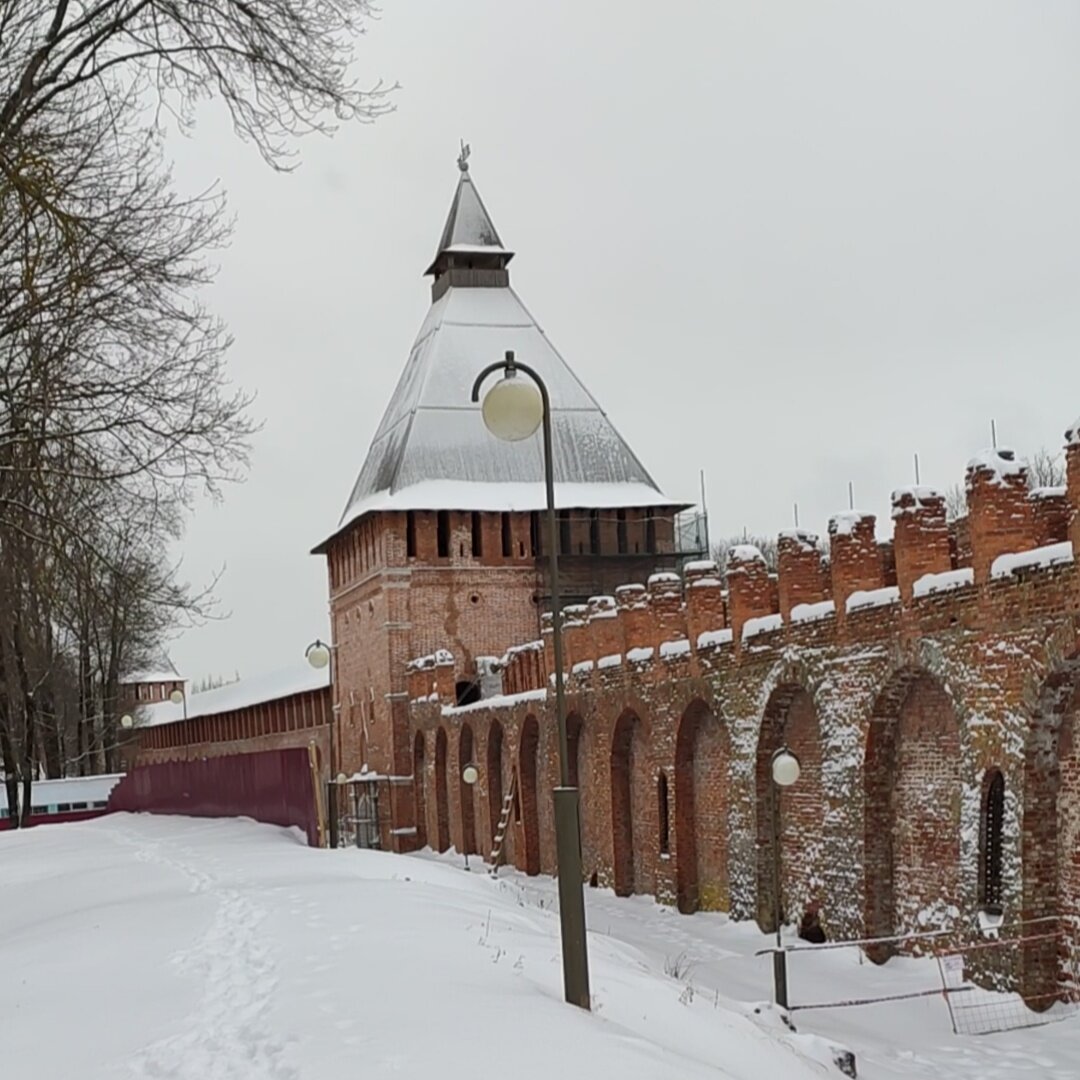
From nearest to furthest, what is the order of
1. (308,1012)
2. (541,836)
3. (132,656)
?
(308,1012)
(541,836)
(132,656)

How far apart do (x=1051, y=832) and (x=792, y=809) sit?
5267 millimetres

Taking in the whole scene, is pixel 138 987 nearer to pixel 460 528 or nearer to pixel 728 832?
pixel 728 832

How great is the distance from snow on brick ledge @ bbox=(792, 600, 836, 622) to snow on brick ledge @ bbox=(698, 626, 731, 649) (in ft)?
6.42

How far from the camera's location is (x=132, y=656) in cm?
5062

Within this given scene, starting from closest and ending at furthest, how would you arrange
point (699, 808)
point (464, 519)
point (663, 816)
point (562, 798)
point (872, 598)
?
1. point (562, 798)
2. point (872, 598)
3. point (699, 808)
4. point (663, 816)
5. point (464, 519)

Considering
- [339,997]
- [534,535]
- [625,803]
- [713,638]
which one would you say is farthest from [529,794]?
[339,997]

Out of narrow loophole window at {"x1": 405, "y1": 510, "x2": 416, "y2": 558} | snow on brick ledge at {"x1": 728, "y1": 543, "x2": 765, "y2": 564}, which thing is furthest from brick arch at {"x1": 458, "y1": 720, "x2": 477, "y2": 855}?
snow on brick ledge at {"x1": 728, "y1": 543, "x2": 765, "y2": 564}

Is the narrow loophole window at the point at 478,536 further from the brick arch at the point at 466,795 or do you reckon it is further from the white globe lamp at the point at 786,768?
the white globe lamp at the point at 786,768

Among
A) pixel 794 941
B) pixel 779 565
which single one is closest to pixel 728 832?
pixel 794 941

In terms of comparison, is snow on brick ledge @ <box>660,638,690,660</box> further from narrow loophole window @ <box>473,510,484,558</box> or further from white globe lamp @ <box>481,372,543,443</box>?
narrow loophole window @ <box>473,510,484,558</box>

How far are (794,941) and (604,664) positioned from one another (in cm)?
734

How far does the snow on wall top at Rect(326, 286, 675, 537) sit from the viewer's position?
3969 centimetres

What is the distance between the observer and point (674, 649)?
835 inches

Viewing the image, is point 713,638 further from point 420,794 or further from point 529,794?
point 420,794
